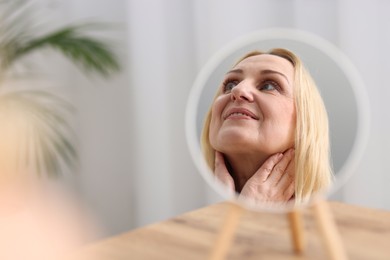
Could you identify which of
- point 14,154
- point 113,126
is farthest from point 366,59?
point 14,154

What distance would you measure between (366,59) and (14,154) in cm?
95

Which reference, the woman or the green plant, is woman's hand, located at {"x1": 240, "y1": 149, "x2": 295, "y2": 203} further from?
the green plant

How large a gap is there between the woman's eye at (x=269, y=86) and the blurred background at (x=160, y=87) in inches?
22.8

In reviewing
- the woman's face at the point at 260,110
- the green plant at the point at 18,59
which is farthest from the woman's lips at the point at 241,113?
the green plant at the point at 18,59

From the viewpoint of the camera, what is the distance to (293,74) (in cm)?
42

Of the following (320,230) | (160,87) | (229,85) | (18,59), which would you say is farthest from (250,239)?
(18,59)

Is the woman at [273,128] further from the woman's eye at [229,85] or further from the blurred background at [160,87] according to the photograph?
the blurred background at [160,87]

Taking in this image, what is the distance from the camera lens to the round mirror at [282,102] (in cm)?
41

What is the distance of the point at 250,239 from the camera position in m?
0.76

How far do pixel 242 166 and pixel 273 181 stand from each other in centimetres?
3

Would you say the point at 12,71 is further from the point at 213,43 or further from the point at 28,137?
the point at 213,43

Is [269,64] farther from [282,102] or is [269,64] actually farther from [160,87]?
[160,87]

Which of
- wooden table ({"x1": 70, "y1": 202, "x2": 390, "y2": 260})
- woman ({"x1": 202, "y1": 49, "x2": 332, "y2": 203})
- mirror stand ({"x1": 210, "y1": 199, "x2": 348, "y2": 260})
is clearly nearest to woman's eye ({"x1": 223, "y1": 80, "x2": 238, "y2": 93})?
woman ({"x1": 202, "y1": 49, "x2": 332, "y2": 203})

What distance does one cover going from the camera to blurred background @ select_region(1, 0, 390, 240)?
96 centimetres
